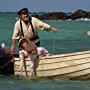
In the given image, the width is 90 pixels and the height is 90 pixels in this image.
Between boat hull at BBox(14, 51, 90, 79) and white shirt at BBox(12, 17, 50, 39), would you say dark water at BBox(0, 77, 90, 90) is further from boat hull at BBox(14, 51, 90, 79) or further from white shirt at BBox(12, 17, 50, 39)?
white shirt at BBox(12, 17, 50, 39)

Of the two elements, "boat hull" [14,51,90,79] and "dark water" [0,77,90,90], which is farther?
"boat hull" [14,51,90,79]

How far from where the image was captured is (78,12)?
13412cm

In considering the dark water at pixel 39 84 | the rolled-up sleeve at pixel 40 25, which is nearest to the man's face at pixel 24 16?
the rolled-up sleeve at pixel 40 25

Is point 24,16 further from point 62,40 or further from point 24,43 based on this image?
point 62,40

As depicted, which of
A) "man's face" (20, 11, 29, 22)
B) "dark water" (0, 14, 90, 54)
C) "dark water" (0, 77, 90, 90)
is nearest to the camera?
"dark water" (0, 77, 90, 90)

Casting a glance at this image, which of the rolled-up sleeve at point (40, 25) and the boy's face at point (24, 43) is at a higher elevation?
the rolled-up sleeve at point (40, 25)

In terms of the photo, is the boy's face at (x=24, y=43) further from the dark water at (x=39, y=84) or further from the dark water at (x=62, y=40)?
the dark water at (x=62, y=40)

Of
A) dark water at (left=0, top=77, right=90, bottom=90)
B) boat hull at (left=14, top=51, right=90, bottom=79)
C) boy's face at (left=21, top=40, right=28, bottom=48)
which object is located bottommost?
dark water at (left=0, top=77, right=90, bottom=90)

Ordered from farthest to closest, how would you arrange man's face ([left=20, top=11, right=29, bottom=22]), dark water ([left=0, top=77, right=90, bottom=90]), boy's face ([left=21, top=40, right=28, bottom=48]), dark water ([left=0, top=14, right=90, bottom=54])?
dark water ([left=0, top=14, right=90, bottom=54]) → boy's face ([left=21, top=40, right=28, bottom=48]) → man's face ([left=20, top=11, right=29, bottom=22]) → dark water ([left=0, top=77, right=90, bottom=90])

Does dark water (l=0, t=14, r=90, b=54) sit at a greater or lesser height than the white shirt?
lesser

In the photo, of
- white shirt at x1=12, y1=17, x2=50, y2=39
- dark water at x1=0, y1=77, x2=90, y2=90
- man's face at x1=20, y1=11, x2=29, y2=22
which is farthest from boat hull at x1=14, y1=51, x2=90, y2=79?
man's face at x1=20, y1=11, x2=29, y2=22

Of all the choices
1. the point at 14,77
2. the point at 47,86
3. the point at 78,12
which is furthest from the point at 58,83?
the point at 78,12

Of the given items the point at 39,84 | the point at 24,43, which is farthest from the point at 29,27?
the point at 39,84

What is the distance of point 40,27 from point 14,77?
1.66 metres
